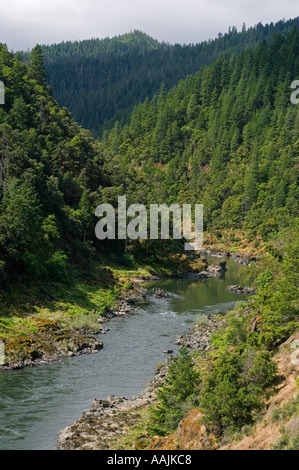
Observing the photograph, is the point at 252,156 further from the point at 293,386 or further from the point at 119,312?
the point at 293,386

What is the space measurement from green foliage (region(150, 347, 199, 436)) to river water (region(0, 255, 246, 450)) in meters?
6.95

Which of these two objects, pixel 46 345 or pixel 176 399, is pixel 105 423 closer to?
pixel 176 399

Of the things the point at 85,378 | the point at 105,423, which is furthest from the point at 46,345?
the point at 105,423

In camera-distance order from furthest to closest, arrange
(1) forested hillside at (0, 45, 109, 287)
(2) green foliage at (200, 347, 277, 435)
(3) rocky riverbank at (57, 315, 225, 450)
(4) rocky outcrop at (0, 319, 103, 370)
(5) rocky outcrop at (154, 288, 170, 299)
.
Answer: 1. (5) rocky outcrop at (154, 288, 170, 299)
2. (1) forested hillside at (0, 45, 109, 287)
3. (4) rocky outcrop at (0, 319, 103, 370)
4. (3) rocky riverbank at (57, 315, 225, 450)
5. (2) green foliage at (200, 347, 277, 435)

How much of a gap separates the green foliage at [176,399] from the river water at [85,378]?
6954 mm

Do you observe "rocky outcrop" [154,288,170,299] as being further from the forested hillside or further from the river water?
the forested hillside

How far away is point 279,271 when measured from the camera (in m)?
58.6

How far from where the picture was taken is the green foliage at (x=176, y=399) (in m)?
38.9

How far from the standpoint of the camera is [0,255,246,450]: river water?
135 ft

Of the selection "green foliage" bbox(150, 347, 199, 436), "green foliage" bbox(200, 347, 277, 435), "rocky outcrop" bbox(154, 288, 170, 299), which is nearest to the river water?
"green foliage" bbox(150, 347, 199, 436)

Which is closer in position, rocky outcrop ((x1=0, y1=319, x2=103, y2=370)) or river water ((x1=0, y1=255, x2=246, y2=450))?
river water ((x1=0, y1=255, x2=246, y2=450))

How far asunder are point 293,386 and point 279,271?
2533cm
